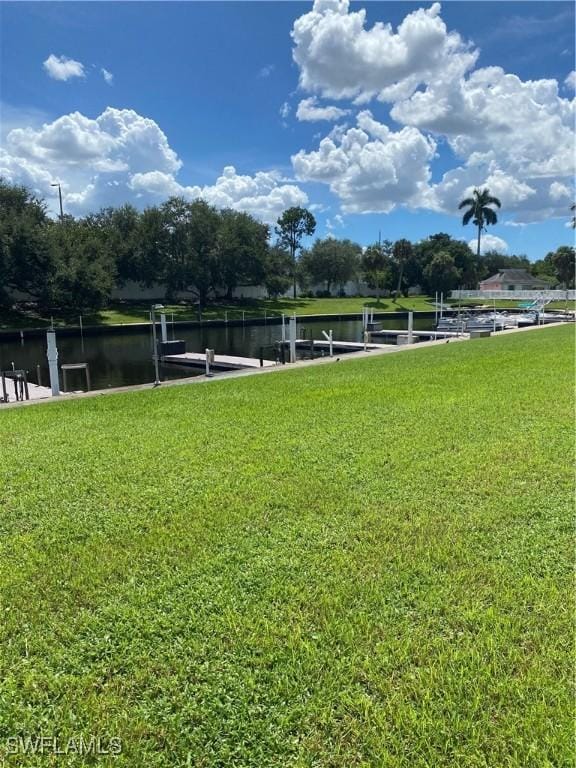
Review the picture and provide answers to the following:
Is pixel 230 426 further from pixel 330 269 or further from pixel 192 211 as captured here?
pixel 330 269

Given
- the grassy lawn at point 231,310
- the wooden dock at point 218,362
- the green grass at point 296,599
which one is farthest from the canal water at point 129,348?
the green grass at point 296,599

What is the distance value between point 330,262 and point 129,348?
35.8 m

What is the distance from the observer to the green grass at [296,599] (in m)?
1.70

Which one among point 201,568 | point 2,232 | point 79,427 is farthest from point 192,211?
point 201,568

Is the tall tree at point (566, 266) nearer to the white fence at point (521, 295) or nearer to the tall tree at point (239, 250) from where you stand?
the white fence at point (521, 295)

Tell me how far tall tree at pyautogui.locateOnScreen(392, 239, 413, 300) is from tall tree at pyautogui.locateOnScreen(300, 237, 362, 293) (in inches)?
218

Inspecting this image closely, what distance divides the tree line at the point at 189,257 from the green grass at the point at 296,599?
95.7ft

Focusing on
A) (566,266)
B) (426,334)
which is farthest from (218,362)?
(566,266)

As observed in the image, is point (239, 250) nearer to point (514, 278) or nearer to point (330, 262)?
point (330, 262)

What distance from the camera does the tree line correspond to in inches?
1202

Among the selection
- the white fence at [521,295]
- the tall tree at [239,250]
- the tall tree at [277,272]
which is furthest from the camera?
the white fence at [521,295]

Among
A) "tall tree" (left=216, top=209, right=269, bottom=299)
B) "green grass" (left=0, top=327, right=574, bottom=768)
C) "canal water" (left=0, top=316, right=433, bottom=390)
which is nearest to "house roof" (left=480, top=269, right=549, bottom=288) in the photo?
"tall tree" (left=216, top=209, right=269, bottom=299)

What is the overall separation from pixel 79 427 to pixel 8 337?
76.9ft

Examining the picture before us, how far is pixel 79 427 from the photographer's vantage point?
5699 millimetres
